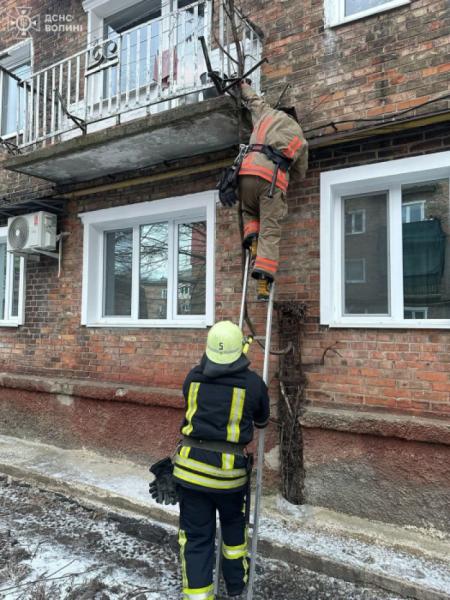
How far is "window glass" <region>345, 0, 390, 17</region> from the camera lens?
14.0ft

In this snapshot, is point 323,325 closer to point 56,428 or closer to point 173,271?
point 173,271

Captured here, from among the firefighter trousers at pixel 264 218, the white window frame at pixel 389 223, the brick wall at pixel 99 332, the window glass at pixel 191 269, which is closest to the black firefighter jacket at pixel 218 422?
the firefighter trousers at pixel 264 218

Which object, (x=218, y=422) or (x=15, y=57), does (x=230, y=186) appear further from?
(x=15, y=57)

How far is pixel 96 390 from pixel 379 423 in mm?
3206

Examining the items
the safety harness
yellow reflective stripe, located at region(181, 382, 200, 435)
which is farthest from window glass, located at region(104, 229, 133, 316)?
the safety harness

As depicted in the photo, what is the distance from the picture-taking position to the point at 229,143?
473cm

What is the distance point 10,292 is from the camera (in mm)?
6949

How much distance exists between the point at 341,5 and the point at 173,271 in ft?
10.3

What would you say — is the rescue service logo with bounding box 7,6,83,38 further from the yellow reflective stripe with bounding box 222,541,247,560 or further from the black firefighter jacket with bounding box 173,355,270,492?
the yellow reflective stripe with bounding box 222,541,247,560

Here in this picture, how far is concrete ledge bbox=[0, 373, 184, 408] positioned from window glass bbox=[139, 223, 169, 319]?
2.97 feet

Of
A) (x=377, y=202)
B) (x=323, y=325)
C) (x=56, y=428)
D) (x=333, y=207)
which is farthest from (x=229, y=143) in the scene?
(x=56, y=428)

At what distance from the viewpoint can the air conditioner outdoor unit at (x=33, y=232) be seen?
582 centimetres

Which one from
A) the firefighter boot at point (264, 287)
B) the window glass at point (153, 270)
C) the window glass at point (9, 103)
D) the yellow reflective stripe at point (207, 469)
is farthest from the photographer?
the window glass at point (9, 103)

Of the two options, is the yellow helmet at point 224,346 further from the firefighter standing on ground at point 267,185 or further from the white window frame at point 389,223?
the white window frame at point 389,223
